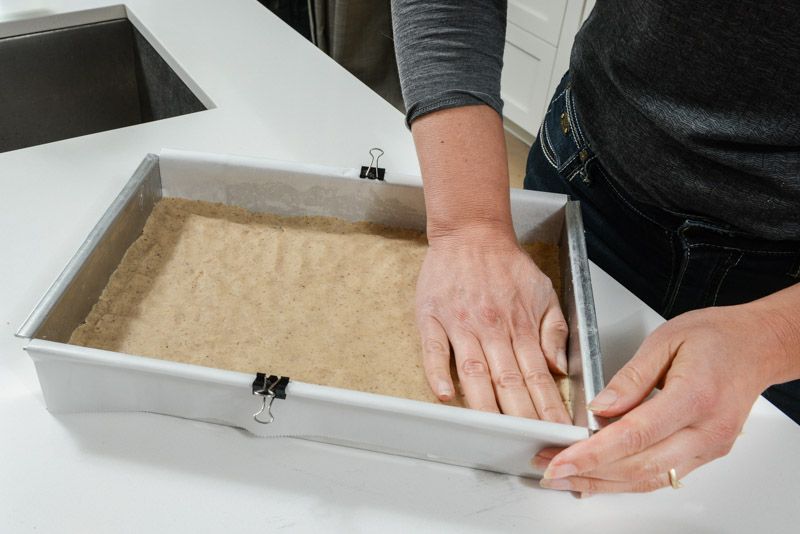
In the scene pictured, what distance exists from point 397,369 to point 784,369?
1.23 ft

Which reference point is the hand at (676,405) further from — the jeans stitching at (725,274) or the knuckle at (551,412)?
the jeans stitching at (725,274)

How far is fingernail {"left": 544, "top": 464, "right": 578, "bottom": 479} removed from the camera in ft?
1.83

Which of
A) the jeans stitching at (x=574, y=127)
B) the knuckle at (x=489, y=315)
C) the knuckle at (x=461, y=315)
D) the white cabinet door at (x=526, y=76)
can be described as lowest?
the white cabinet door at (x=526, y=76)

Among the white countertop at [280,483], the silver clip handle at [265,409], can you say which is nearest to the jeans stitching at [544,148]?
the white countertop at [280,483]

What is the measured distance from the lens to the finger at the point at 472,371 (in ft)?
2.24

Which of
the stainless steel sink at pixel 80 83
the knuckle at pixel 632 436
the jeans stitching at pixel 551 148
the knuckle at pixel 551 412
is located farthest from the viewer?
the stainless steel sink at pixel 80 83

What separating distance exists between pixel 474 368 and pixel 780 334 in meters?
0.29

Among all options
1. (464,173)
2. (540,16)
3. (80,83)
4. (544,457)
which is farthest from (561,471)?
(540,16)

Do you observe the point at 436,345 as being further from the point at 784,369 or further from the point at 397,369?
the point at 784,369

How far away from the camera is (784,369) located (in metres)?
0.62

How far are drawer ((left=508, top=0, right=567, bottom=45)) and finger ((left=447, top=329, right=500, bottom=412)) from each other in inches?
78.9

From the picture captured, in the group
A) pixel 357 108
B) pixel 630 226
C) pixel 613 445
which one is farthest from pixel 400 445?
pixel 357 108

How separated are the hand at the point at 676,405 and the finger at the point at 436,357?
13 cm

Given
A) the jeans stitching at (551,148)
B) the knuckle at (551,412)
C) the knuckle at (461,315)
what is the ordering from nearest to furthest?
the knuckle at (551,412) → the knuckle at (461,315) → the jeans stitching at (551,148)
